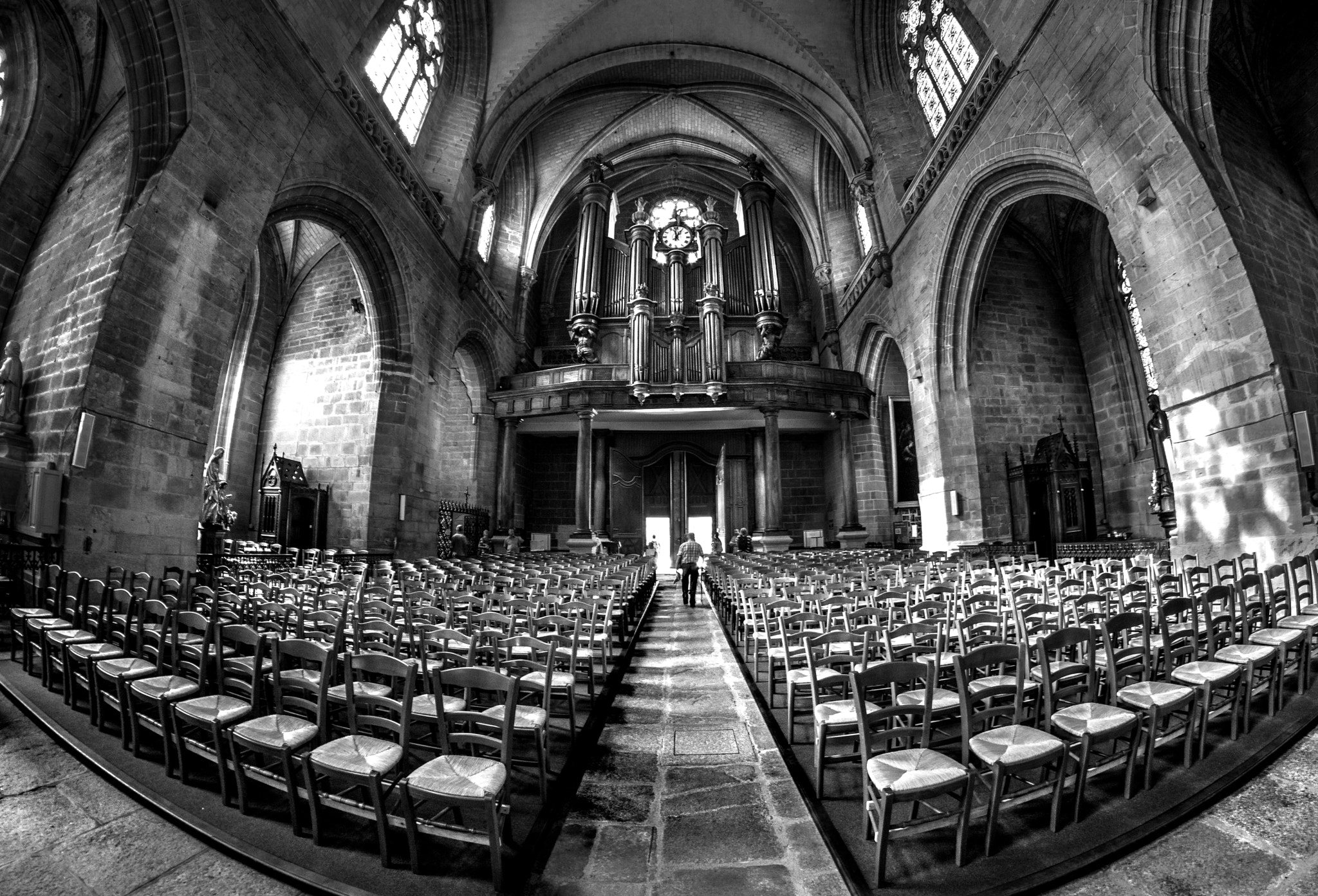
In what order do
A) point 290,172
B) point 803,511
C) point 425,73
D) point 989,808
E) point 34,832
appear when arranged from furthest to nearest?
point 803,511 < point 425,73 < point 290,172 < point 34,832 < point 989,808

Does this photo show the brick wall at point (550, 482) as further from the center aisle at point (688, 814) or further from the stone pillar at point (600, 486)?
the center aisle at point (688, 814)

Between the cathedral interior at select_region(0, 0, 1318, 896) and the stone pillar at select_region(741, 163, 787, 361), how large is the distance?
25 cm

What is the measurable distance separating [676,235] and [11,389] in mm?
22075

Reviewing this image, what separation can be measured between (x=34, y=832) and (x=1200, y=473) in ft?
35.1

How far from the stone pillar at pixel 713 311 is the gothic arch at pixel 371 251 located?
8953 millimetres

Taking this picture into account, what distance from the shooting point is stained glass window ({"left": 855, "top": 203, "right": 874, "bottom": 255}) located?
18.8 metres

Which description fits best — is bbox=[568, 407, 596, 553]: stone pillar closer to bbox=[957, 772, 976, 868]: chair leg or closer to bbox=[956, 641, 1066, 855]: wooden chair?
bbox=[956, 641, 1066, 855]: wooden chair

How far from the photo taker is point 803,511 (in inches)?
859

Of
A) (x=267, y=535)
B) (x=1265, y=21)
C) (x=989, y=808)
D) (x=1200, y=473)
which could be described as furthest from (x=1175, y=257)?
(x=267, y=535)

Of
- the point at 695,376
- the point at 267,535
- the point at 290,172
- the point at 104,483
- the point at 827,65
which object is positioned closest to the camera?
the point at 104,483

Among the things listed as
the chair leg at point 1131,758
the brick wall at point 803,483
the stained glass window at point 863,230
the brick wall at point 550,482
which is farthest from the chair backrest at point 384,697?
the brick wall at point 550,482

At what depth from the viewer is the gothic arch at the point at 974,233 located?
33.7 feet

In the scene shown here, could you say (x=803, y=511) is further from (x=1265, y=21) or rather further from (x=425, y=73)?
(x=425, y=73)

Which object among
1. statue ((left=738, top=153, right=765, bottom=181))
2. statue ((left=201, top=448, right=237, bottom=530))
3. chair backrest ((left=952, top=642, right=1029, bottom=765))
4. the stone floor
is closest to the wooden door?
statue ((left=738, top=153, right=765, bottom=181))
